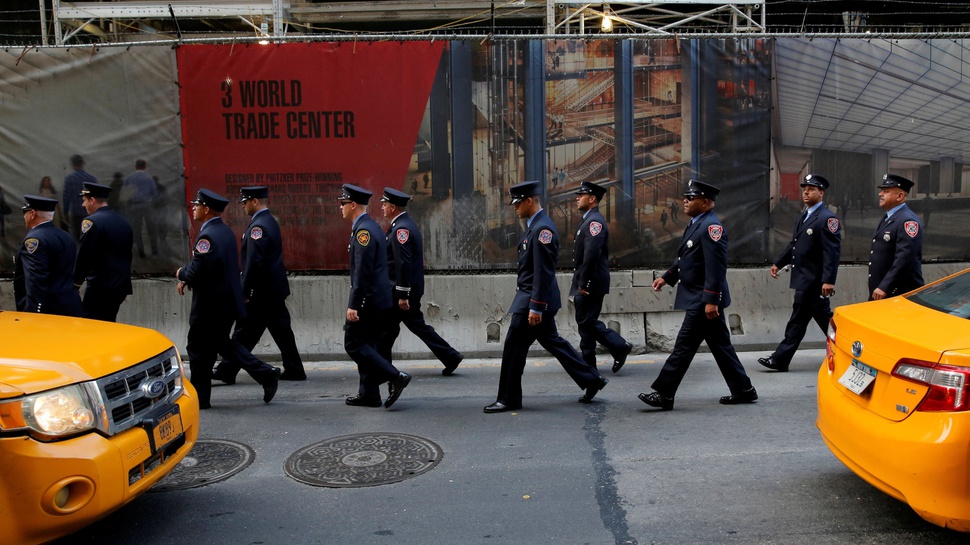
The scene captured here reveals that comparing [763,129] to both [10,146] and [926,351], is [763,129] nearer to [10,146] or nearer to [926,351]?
[926,351]

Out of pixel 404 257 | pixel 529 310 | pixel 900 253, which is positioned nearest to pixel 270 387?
pixel 404 257

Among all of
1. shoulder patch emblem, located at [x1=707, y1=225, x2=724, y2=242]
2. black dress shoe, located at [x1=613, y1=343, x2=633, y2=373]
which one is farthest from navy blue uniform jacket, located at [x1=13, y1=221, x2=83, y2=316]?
shoulder patch emblem, located at [x1=707, y1=225, x2=724, y2=242]

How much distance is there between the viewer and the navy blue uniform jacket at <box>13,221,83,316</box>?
693cm

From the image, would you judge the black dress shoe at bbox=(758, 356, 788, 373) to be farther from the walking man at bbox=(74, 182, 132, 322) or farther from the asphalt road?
the walking man at bbox=(74, 182, 132, 322)

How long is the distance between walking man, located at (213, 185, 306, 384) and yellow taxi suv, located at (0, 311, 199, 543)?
3.10 m

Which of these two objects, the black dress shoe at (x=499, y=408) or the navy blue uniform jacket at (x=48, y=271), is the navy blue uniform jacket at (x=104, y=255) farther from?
the black dress shoe at (x=499, y=408)

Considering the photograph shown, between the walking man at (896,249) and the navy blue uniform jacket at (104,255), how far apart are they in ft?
23.5

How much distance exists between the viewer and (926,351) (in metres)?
3.68

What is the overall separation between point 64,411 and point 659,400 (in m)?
4.36

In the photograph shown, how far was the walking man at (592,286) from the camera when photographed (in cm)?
781

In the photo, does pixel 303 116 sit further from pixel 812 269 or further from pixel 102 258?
pixel 812 269

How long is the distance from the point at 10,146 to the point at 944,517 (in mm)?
9855

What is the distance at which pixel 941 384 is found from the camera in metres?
3.57

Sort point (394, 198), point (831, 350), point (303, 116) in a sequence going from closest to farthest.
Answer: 1. point (831, 350)
2. point (394, 198)
3. point (303, 116)
